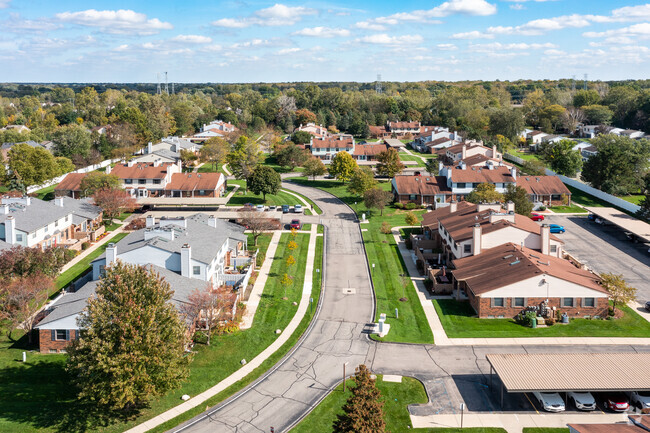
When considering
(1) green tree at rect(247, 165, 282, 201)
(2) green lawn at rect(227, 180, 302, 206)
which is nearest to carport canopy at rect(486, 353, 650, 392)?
(1) green tree at rect(247, 165, 282, 201)

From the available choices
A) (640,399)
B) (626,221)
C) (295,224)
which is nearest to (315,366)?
(640,399)

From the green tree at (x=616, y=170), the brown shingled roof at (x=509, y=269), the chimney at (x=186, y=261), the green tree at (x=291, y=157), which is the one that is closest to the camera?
the brown shingled roof at (x=509, y=269)

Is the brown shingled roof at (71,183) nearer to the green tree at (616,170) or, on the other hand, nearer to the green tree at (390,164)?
the green tree at (390,164)

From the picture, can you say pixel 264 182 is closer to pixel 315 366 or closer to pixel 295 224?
pixel 295 224

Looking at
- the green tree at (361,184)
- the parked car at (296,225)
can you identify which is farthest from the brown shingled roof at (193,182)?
the green tree at (361,184)

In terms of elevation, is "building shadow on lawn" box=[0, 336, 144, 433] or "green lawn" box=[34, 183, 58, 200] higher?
"green lawn" box=[34, 183, 58, 200]

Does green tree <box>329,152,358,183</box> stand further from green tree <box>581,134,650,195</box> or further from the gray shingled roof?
the gray shingled roof
